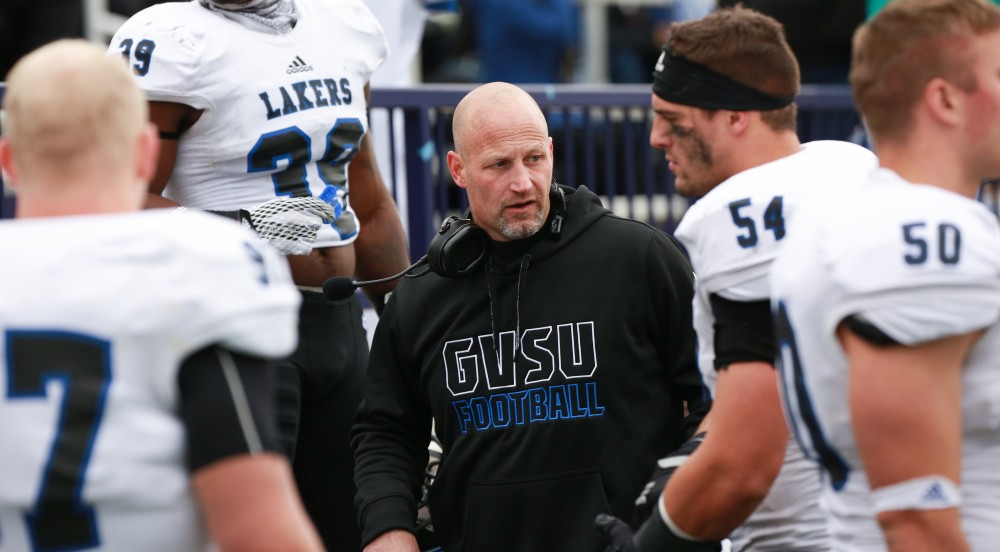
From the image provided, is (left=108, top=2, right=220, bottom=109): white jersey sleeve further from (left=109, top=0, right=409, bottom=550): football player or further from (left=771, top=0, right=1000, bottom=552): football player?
(left=771, top=0, right=1000, bottom=552): football player

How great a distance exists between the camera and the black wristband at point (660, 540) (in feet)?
9.89

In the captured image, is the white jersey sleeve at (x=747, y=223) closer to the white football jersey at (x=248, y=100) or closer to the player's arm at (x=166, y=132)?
the white football jersey at (x=248, y=100)

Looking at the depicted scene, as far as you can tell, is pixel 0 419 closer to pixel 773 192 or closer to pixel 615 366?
pixel 773 192

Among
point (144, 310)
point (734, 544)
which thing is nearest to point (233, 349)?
point (144, 310)

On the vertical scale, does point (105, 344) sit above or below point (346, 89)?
below

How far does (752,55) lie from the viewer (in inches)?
127

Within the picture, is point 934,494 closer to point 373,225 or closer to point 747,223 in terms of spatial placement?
point 747,223

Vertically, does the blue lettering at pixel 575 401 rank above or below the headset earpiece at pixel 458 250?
below

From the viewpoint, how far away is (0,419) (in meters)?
2.20

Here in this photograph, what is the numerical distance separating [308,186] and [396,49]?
3.26 m

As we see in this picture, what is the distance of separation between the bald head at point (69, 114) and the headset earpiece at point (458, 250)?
1682 mm

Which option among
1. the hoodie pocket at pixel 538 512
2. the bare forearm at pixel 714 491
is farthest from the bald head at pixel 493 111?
the bare forearm at pixel 714 491

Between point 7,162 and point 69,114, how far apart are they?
259 mm

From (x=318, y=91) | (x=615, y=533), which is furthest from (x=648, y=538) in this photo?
(x=318, y=91)
